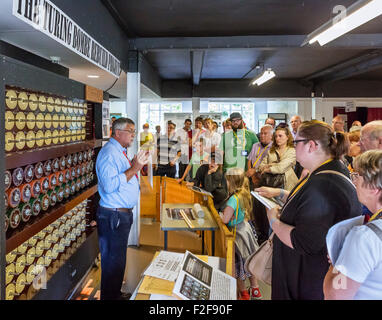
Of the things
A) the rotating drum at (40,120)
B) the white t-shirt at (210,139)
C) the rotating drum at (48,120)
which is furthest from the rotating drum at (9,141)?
the white t-shirt at (210,139)

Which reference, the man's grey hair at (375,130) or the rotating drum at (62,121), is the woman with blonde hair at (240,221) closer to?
the man's grey hair at (375,130)

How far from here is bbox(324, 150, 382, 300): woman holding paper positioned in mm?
1135

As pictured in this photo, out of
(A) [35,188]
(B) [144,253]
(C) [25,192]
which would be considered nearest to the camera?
(C) [25,192]

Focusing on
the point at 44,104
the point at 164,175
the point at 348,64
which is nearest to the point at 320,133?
the point at 44,104

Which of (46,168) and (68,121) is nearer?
(46,168)

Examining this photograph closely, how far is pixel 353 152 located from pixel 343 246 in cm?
296

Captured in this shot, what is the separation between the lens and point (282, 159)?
14.1 feet

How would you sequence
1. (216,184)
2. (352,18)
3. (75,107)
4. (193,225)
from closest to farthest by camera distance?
1. (352,18)
2. (75,107)
3. (193,225)
4. (216,184)

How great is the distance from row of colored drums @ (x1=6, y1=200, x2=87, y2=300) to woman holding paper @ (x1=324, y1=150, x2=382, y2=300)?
6.38 ft

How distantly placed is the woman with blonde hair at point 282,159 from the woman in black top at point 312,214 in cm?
240

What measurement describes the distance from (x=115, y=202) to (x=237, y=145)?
9.55 feet

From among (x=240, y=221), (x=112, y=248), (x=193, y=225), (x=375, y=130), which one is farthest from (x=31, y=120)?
(x=375, y=130)

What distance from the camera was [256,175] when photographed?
4.76 metres

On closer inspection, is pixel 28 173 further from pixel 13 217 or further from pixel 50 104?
pixel 50 104
